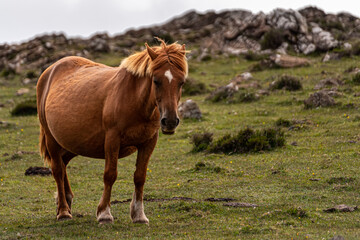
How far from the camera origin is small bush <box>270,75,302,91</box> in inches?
740

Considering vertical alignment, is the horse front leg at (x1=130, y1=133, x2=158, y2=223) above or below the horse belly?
below

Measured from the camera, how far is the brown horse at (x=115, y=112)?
254 inches

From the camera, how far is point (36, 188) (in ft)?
35.3

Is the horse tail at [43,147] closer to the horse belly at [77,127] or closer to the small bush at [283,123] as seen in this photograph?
the horse belly at [77,127]

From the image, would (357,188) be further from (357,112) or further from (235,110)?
(235,110)

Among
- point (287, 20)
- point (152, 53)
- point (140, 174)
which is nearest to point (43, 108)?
point (140, 174)

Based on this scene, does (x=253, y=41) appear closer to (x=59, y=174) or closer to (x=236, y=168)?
(x=236, y=168)

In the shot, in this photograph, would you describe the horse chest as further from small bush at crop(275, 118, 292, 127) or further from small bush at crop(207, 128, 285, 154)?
small bush at crop(275, 118, 292, 127)

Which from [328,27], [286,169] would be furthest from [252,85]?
[328,27]

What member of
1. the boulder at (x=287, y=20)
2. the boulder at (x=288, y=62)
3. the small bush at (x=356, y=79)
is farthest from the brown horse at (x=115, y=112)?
the boulder at (x=287, y=20)

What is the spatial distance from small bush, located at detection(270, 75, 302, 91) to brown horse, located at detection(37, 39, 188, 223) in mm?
11684

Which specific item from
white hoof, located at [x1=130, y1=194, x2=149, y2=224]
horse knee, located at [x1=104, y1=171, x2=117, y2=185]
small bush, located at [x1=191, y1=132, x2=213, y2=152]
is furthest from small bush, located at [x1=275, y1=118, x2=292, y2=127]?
horse knee, located at [x1=104, y1=171, x2=117, y2=185]

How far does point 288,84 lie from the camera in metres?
19.0

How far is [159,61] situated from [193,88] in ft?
51.2
